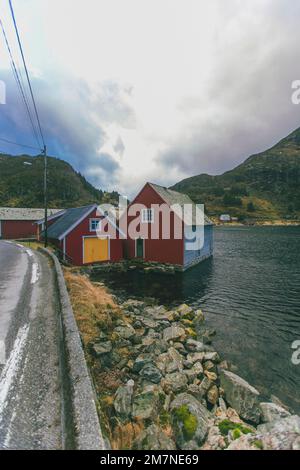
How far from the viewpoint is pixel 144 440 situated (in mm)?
3223

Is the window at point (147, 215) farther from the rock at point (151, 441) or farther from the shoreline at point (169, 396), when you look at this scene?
the rock at point (151, 441)

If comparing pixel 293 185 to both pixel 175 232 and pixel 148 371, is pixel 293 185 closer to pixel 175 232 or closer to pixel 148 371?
pixel 175 232

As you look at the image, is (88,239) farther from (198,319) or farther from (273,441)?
(273,441)

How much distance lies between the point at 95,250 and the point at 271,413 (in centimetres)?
2017

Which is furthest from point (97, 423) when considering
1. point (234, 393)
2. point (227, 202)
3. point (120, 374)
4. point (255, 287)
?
point (227, 202)

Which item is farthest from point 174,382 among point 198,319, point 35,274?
point 35,274

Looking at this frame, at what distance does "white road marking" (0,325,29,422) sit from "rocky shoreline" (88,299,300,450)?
149cm

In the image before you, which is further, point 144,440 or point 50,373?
point 50,373

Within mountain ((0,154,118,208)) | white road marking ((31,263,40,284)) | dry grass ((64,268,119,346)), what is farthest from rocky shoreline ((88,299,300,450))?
mountain ((0,154,118,208))

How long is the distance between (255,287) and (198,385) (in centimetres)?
1458

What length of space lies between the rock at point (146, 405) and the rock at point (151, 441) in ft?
1.82

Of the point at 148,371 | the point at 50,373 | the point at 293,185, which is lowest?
the point at 148,371

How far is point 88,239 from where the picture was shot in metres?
22.9

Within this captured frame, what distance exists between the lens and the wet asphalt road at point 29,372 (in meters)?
2.82
